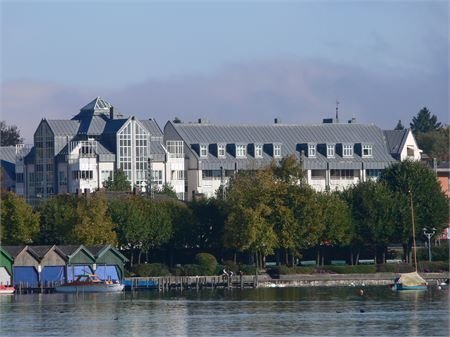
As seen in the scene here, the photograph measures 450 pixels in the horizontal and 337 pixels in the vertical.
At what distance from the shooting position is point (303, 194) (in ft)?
461

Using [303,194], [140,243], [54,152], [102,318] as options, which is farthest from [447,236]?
[102,318]

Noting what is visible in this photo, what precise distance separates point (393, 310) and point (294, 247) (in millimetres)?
37556

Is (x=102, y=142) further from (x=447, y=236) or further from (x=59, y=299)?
(x=59, y=299)

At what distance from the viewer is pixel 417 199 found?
14850 centimetres

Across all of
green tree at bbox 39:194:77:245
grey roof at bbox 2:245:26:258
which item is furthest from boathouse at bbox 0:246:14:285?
green tree at bbox 39:194:77:245

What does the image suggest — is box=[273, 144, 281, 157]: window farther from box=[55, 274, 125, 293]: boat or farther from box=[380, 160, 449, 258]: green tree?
box=[55, 274, 125, 293]: boat

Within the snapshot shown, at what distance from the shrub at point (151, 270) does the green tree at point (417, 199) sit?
2404 cm

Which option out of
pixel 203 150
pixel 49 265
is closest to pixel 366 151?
pixel 203 150

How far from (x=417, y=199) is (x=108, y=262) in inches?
1324

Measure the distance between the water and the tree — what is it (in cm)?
4446

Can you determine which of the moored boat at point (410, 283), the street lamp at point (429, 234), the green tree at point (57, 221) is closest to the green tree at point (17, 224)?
the green tree at point (57, 221)

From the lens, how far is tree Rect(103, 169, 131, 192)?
169750 millimetres

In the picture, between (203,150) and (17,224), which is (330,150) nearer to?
(203,150)

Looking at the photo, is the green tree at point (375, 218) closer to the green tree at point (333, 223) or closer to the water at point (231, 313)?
the green tree at point (333, 223)
